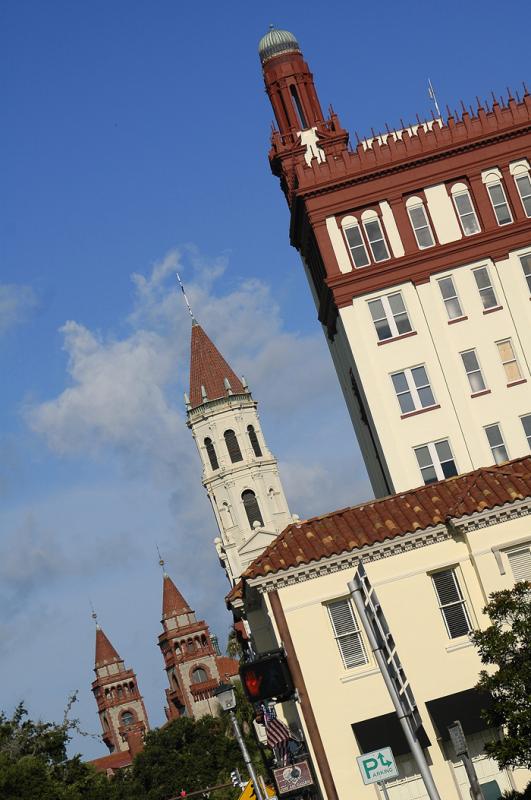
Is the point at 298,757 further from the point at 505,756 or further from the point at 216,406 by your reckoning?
the point at 216,406

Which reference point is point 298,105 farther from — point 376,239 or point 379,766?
point 379,766

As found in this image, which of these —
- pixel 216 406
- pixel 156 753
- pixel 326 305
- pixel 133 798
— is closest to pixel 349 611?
pixel 326 305

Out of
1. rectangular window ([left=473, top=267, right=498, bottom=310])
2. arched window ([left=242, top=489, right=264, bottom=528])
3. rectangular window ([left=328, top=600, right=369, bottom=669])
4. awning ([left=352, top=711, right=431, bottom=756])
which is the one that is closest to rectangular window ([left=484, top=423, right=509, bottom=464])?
rectangular window ([left=473, top=267, right=498, bottom=310])

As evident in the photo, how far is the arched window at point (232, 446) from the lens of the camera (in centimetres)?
17275

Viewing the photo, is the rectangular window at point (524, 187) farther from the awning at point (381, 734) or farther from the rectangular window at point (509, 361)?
the awning at point (381, 734)

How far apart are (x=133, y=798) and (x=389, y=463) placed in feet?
302

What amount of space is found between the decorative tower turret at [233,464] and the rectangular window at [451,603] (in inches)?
4897

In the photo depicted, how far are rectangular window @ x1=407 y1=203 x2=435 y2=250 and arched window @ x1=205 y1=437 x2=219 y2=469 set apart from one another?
10998cm

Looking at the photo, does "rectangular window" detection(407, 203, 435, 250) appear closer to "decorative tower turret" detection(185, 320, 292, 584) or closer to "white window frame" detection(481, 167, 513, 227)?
"white window frame" detection(481, 167, 513, 227)

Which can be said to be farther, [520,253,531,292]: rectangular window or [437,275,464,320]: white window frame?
[520,253,531,292]: rectangular window

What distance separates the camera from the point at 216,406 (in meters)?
173

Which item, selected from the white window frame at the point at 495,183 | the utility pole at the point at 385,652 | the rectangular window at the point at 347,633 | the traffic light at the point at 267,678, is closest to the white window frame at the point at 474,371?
the white window frame at the point at 495,183

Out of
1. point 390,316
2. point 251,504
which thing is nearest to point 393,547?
point 390,316

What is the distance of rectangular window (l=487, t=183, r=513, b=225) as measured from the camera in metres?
63.7
